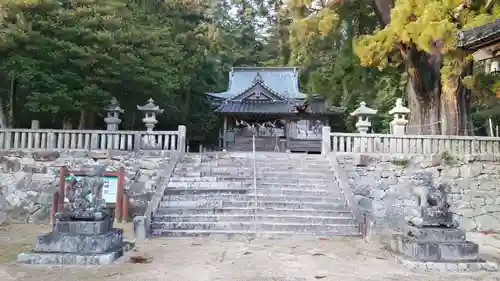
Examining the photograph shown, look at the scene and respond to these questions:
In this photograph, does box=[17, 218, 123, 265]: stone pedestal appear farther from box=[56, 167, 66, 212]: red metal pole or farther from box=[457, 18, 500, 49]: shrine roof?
box=[457, 18, 500, 49]: shrine roof

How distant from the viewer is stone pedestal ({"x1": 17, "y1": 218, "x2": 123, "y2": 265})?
19.2 feet

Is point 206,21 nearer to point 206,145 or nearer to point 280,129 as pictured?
point 206,145

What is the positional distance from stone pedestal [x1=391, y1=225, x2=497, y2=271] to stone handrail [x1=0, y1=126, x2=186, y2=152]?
7.41 meters

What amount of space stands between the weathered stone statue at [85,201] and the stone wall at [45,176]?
389 cm

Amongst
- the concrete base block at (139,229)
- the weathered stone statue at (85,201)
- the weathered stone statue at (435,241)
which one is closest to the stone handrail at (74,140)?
the concrete base block at (139,229)

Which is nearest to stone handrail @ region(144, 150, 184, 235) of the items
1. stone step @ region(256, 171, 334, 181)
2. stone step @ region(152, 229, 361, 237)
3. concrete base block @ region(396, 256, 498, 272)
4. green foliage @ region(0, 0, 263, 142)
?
stone step @ region(152, 229, 361, 237)

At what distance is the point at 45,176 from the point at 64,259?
575cm

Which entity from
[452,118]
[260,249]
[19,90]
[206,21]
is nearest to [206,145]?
[206,21]

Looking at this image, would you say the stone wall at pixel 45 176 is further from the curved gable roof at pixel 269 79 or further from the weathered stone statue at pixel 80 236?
the curved gable roof at pixel 269 79

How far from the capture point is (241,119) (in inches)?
870

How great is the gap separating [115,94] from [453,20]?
35.5 ft

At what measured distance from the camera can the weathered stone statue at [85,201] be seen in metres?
6.35

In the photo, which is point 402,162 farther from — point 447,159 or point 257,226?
point 257,226

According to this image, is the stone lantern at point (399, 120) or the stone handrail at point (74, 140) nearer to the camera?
the stone handrail at point (74, 140)
